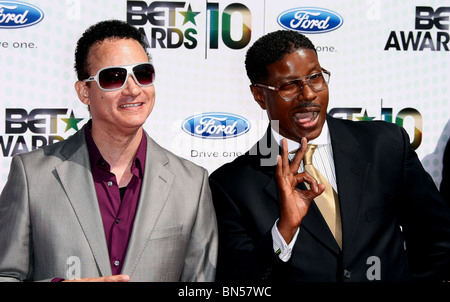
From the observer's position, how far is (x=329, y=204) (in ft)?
8.92

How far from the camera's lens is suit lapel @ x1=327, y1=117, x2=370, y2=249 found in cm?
264

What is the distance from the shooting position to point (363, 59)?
4223mm

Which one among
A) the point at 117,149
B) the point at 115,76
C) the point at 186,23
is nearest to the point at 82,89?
the point at 115,76

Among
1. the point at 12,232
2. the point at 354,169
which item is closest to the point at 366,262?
the point at 354,169

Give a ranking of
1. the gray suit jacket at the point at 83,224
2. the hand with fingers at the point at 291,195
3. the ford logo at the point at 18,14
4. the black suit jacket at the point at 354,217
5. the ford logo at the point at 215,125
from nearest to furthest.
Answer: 1. the hand with fingers at the point at 291,195
2. the gray suit jacket at the point at 83,224
3. the black suit jacket at the point at 354,217
4. the ford logo at the point at 18,14
5. the ford logo at the point at 215,125

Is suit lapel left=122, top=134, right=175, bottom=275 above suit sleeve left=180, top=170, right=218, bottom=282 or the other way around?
above

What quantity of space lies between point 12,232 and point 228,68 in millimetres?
2160

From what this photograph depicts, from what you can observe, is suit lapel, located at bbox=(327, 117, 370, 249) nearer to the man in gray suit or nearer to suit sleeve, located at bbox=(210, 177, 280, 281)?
suit sleeve, located at bbox=(210, 177, 280, 281)

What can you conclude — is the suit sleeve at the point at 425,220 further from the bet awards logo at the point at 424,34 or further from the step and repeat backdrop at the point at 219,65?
the bet awards logo at the point at 424,34

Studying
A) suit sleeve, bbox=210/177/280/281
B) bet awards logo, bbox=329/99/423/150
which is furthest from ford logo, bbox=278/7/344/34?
suit sleeve, bbox=210/177/280/281

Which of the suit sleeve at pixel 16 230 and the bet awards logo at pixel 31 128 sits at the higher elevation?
the bet awards logo at pixel 31 128

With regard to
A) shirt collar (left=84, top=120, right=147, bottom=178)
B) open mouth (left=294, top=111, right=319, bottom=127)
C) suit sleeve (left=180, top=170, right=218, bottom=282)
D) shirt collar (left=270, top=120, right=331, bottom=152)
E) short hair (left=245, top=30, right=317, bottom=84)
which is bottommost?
suit sleeve (left=180, top=170, right=218, bottom=282)

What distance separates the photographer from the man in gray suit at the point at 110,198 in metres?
2.51

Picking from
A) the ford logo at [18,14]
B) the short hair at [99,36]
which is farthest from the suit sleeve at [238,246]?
the ford logo at [18,14]
